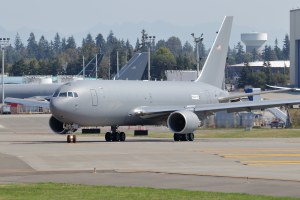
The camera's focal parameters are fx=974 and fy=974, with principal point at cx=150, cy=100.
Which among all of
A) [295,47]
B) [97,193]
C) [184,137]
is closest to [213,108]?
[184,137]

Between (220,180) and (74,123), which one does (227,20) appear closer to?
(74,123)

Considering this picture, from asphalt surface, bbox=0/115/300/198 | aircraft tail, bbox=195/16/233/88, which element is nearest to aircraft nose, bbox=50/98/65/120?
asphalt surface, bbox=0/115/300/198

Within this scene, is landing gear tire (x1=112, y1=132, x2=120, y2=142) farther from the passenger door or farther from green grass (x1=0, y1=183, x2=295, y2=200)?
green grass (x1=0, y1=183, x2=295, y2=200)

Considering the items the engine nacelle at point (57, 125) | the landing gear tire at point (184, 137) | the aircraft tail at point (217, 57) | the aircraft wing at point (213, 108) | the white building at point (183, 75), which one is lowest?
the landing gear tire at point (184, 137)

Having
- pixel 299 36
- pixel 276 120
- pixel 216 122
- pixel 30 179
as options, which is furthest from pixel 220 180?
pixel 299 36

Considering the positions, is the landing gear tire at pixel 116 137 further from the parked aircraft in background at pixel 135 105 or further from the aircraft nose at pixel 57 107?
the aircraft nose at pixel 57 107

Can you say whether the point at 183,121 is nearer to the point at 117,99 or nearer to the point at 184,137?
the point at 184,137

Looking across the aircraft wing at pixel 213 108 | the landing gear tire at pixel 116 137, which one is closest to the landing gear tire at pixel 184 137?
the aircraft wing at pixel 213 108

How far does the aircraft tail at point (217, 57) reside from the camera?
67.4 metres

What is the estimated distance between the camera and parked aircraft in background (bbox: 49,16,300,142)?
5562 cm

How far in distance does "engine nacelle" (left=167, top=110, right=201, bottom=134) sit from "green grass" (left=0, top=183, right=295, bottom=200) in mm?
30266

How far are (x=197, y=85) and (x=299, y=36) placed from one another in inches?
3991

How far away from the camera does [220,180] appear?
28.8m

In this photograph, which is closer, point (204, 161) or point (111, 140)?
point (204, 161)
